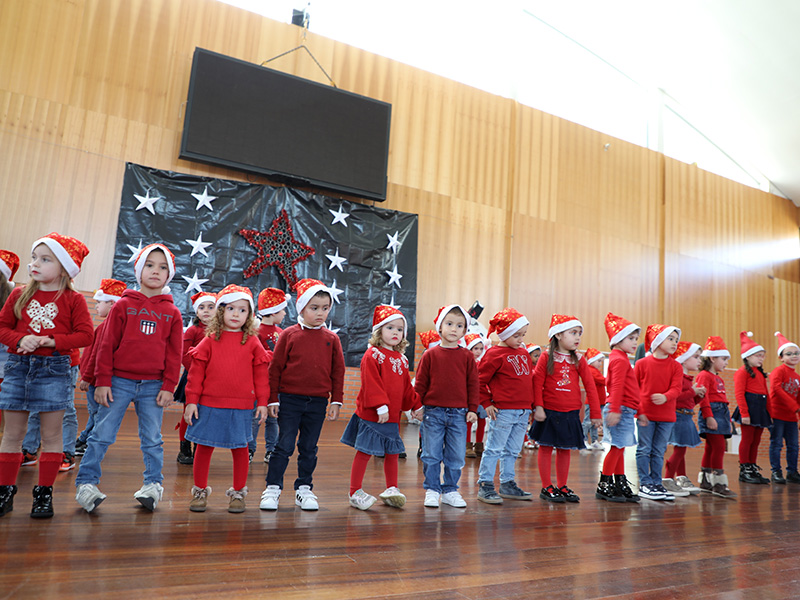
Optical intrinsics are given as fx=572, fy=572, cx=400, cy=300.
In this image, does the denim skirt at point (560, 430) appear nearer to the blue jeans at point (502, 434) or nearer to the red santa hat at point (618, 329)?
the blue jeans at point (502, 434)

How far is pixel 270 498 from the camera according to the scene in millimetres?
2965

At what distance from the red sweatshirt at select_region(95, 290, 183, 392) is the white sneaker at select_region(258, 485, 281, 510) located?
0.74 metres

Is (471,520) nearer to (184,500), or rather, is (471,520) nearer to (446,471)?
(446,471)

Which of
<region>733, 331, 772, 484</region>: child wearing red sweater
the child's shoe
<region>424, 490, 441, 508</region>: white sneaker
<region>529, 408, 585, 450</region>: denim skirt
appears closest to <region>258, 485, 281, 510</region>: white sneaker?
the child's shoe

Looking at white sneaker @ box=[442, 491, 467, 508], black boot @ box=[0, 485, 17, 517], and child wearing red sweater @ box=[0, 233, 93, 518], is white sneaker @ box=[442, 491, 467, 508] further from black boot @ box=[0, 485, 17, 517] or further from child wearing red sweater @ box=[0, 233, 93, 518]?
black boot @ box=[0, 485, 17, 517]

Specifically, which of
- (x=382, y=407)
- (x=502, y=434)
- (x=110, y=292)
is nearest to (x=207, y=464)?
(x=382, y=407)

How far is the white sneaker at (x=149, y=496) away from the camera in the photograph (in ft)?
8.83

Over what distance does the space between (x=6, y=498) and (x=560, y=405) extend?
3.18 m

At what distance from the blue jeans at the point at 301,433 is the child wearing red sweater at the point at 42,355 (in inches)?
39.7

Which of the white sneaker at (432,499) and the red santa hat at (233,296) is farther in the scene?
the white sneaker at (432,499)

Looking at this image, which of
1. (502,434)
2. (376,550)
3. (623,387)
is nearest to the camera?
(376,550)

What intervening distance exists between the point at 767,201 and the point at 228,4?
13.1 m

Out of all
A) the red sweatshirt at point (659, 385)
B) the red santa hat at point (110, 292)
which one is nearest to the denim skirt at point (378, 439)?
the red sweatshirt at point (659, 385)

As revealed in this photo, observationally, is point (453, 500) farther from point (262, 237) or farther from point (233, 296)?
point (262, 237)
